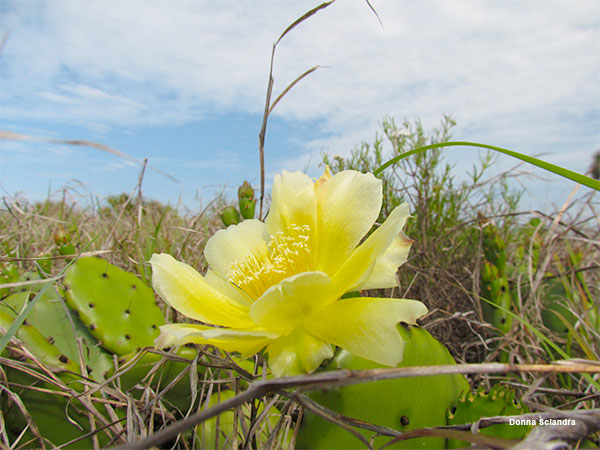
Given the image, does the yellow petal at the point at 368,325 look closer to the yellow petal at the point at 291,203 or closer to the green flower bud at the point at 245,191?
the yellow petal at the point at 291,203

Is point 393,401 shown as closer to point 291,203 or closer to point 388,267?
point 388,267

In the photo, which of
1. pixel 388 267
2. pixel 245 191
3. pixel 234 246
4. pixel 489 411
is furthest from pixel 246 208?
pixel 489 411

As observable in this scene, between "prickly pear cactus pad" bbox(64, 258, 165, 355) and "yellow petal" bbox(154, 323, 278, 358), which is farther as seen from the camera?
"prickly pear cactus pad" bbox(64, 258, 165, 355)

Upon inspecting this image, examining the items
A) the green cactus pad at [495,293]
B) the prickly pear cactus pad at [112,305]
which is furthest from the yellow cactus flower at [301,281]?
the green cactus pad at [495,293]

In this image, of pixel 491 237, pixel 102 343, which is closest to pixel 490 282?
pixel 491 237

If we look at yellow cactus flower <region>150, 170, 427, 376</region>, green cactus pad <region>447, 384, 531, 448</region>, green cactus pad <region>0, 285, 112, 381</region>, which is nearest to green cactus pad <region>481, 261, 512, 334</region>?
green cactus pad <region>447, 384, 531, 448</region>

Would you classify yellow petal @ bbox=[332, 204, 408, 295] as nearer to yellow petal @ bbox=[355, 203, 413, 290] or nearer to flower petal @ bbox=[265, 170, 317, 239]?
yellow petal @ bbox=[355, 203, 413, 290]
